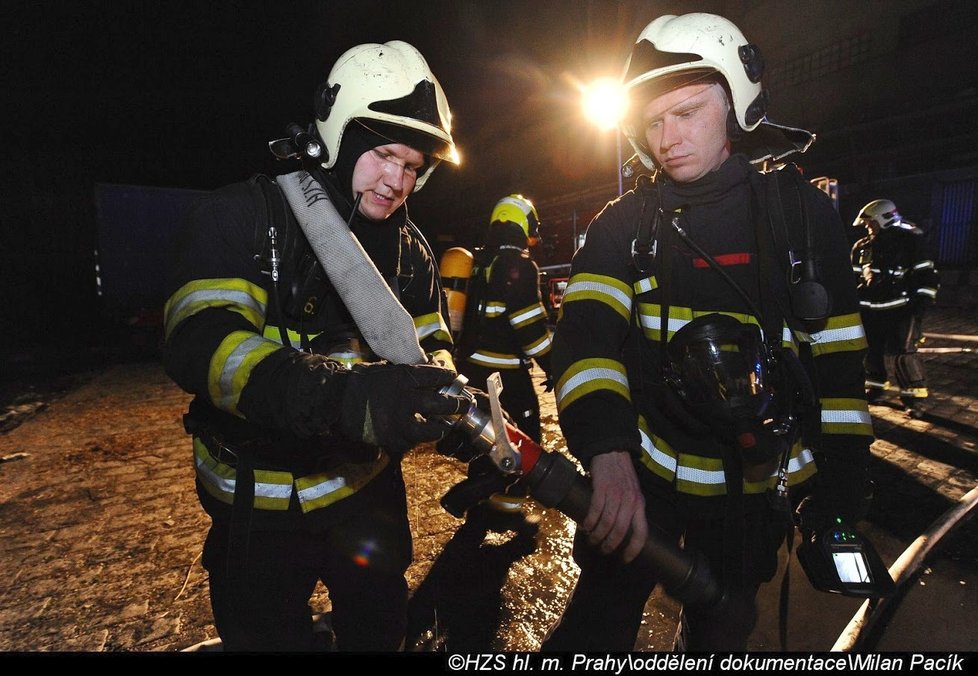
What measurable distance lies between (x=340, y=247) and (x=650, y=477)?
1404 millimetres

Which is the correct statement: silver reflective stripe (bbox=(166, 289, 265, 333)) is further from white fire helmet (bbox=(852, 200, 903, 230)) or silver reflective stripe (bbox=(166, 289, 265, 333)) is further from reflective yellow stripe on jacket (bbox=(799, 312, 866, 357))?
white fire helmet (bbox=(852, 200, 903, 230))

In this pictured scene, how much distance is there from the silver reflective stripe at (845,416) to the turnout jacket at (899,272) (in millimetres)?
5734

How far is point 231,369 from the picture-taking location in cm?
124

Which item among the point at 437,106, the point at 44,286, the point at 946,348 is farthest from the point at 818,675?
the point at 44,286

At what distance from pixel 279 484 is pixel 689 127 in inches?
78.6

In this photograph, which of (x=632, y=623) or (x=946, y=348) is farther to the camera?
(x=946, y=348)

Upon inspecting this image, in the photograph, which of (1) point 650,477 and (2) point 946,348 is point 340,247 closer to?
(1) point 650,477

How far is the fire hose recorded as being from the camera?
52.9 inches

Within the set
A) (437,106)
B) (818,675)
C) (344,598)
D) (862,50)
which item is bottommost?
(818,675)

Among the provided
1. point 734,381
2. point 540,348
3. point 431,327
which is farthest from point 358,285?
point 540,348

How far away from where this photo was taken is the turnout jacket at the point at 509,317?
3.97 m

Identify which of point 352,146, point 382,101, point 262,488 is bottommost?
point 262,488

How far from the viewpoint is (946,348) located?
8.30 metres

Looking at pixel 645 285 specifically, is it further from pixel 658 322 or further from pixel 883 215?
pixel 883 215
